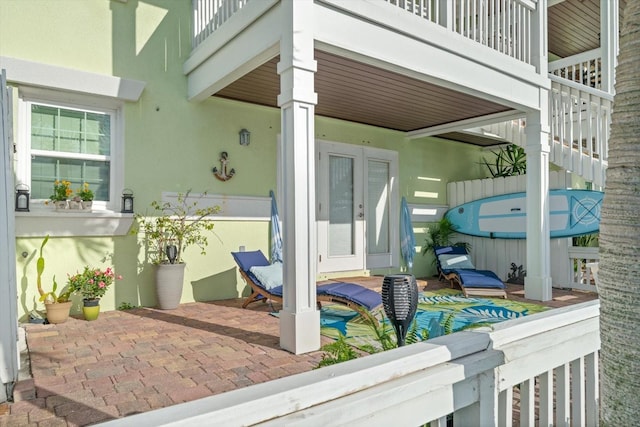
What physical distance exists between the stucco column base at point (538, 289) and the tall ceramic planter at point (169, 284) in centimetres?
515

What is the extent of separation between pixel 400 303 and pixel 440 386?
160cm

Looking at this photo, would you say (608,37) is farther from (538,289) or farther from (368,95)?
(368,95)

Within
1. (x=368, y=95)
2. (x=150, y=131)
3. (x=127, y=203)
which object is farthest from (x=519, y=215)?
(x=127, y=203)

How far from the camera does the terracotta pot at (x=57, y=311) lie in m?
4.69

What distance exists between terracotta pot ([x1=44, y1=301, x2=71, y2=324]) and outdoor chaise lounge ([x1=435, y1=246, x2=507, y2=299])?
18.1 ft

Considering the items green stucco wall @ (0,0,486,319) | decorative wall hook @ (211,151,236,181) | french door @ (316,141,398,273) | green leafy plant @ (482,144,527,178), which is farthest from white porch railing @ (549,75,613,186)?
decorative wall hook @ (211,151,236,181)

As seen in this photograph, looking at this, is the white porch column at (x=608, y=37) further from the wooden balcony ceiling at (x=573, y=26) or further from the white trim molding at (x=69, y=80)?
the white trim molding at (x=69, y=80)

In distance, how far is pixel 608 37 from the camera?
26.7ft

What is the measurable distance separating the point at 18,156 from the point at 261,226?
3294 mm

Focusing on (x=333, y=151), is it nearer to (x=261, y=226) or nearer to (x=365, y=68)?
(x=261, y=226)

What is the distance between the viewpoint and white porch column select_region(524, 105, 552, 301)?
635cm

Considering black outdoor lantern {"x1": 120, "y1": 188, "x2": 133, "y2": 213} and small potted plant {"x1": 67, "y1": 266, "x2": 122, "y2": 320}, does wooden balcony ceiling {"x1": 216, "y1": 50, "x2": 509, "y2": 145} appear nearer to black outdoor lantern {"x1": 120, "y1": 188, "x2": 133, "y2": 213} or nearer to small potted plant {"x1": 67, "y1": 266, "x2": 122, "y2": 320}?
black outdoor lantern {"x1": 120, "y1": 188, "x2": 133, "y2": 213}

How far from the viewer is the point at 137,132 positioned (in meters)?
5.59

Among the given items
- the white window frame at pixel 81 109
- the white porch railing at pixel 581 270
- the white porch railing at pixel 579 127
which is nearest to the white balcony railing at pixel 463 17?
the white porch railing at pixel 579 127
